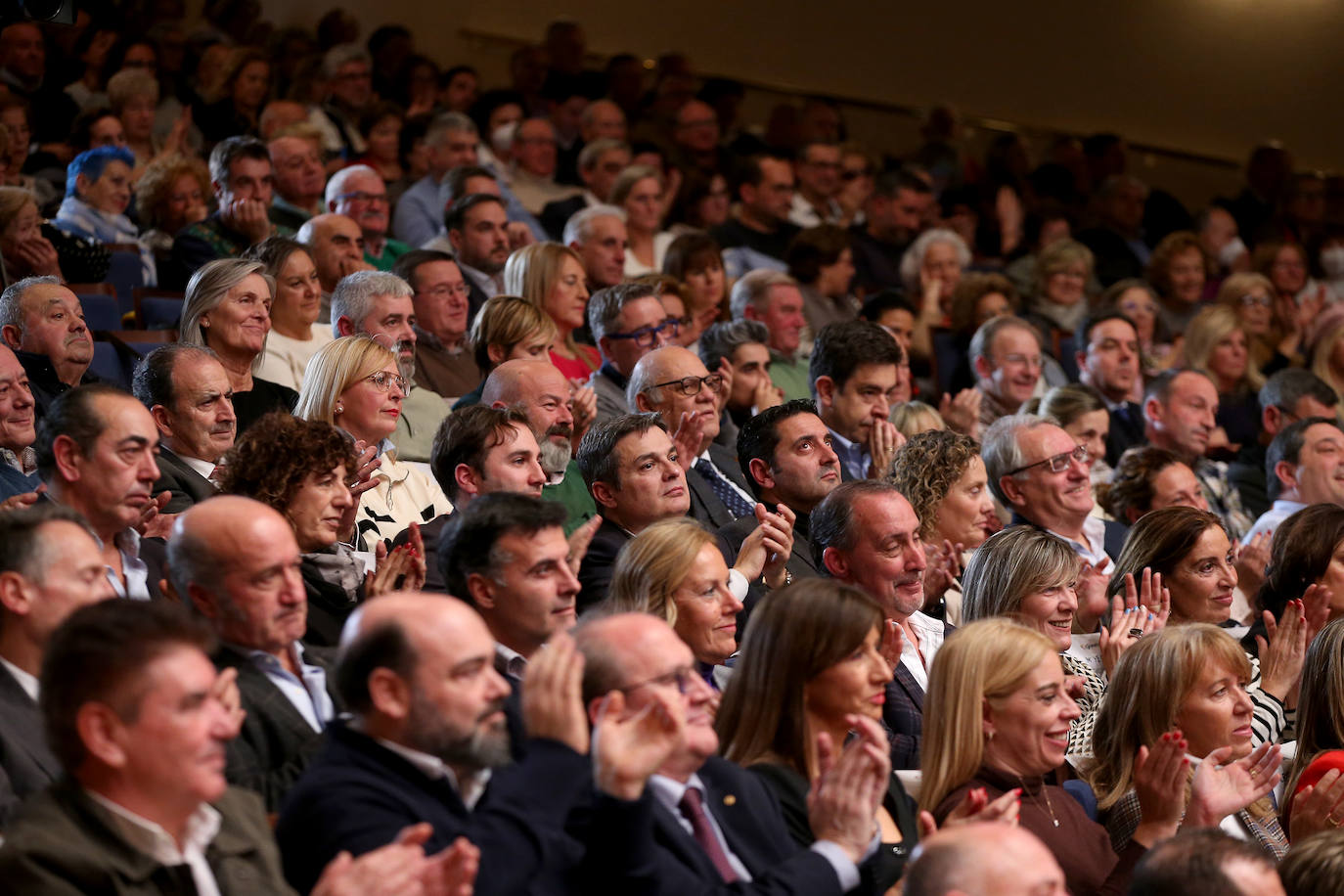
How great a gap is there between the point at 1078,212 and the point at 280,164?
4.52 meters

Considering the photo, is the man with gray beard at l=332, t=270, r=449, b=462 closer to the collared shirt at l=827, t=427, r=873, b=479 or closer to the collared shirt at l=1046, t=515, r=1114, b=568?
the collared shirt at l=827, t=427, r=873, b=479

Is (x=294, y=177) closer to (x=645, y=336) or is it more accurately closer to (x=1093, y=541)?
(x=645, y=336)

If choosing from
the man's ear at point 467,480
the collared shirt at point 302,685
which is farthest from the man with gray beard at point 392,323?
the collared shirt at point 302,685

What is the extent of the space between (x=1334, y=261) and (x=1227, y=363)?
7.31ft

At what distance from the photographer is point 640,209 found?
20.9 feet

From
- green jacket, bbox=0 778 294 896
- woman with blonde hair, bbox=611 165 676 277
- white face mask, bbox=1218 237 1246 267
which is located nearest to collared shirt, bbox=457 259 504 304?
woman with blonde hair, bbox=611 165 676 277

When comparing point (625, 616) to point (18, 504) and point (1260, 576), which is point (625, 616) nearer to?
point (18, 504)

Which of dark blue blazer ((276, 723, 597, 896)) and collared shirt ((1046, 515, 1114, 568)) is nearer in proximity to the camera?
dark blue blazer ((276, 723, 597, 896))

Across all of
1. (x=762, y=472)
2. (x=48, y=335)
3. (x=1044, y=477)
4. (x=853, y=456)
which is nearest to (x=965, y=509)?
(x=1044, y=477)

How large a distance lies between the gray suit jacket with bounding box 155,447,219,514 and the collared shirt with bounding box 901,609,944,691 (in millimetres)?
1421

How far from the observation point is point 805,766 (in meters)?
2.58

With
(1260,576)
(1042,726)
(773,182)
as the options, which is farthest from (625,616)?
(773,182)

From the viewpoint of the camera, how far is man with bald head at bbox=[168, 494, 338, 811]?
2467 mm

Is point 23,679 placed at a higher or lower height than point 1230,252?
lower
